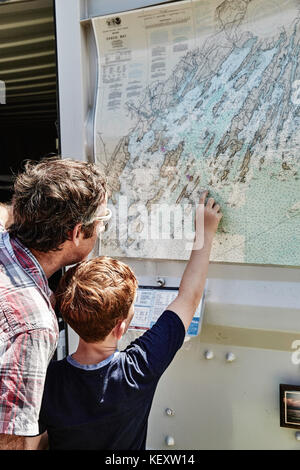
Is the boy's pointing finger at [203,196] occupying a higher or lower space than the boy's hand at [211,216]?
higher

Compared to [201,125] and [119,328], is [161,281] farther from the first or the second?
[201,125]

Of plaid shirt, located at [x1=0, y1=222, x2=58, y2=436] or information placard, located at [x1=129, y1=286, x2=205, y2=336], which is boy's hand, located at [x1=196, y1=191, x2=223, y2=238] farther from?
plaid shirt, located at [x1=0, y1=222, x2=58, y2=436]

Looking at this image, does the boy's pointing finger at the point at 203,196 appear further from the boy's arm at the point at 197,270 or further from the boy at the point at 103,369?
the boy at the point at 103,369

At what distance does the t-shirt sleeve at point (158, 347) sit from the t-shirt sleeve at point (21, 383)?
29 centimetres

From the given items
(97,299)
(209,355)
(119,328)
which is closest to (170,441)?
(209,355)

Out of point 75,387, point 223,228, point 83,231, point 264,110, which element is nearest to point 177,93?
point 264,110

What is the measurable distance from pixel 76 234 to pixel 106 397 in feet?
1.55

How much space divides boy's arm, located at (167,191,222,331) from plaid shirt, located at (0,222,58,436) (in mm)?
408

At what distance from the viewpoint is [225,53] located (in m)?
1.51

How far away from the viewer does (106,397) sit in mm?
→ 1155

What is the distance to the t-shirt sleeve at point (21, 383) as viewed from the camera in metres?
1.03

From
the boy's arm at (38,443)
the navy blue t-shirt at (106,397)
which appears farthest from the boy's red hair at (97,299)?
the boy's arm at (38,443)

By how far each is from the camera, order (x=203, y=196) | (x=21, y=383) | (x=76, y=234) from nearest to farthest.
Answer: (x=21, y=383), (x=76, y=234), (x=203, y=196)

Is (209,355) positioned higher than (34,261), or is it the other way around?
(34,261)
